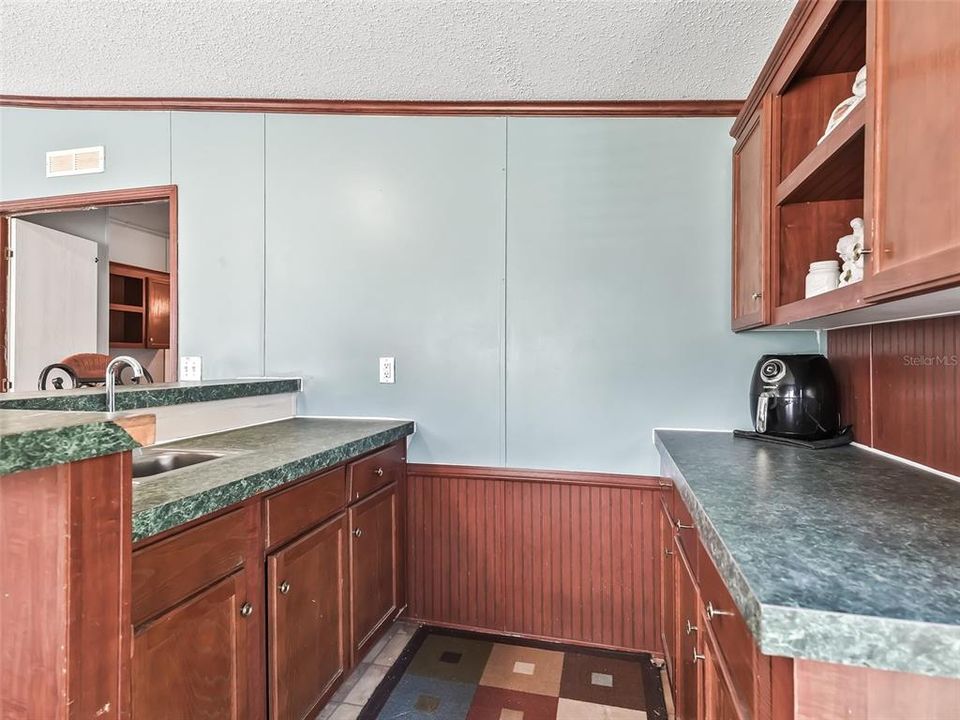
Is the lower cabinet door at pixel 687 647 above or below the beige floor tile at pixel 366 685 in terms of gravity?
above

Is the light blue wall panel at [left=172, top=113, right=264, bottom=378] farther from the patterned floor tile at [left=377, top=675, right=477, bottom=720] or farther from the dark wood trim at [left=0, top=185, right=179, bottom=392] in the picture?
the patterned floor tile at [left=377, top=675, right=477, bottom=720]

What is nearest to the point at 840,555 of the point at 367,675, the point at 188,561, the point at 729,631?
the point at 729,631

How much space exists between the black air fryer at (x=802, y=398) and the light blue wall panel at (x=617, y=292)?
30 centimetres

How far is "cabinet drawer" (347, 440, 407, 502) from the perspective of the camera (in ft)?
5.83

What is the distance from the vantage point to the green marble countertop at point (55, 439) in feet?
1.95

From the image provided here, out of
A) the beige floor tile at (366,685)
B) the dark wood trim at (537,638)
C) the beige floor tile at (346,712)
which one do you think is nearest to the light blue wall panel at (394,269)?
the dark wood trim at (537,638)

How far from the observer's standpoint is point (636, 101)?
208 centimetres

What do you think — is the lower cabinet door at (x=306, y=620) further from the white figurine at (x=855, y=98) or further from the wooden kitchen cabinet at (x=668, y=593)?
the white figurine at (x=855, y=98)

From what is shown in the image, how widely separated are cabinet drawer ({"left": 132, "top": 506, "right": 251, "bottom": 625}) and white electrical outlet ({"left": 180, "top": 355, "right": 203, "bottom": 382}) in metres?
1.39

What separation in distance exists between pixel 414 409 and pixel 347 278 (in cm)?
69

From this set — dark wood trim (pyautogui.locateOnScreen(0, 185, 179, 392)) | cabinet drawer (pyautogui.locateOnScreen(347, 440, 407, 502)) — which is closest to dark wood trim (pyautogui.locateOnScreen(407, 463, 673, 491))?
cabinet drawer (pyautogui.locateOnScreen(347, 440, 407, 502))

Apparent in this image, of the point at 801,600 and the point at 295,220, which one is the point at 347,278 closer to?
the point at 295,220

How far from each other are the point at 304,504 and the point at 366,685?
2.81 feet

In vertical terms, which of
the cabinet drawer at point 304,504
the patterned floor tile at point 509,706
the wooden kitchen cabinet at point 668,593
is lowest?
the patterned floor tile at point 509,706
